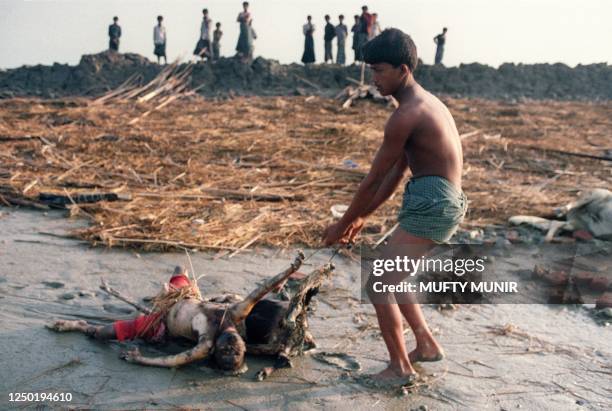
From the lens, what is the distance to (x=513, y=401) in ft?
10.4

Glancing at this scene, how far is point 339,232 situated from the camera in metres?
3.17

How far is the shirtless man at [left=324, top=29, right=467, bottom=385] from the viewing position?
3.01 m

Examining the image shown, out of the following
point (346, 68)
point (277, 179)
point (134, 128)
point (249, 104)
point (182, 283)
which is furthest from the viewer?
point (346, 68)

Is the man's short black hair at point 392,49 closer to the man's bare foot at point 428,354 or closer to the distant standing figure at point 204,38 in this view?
the man's bare foot at point 428,354

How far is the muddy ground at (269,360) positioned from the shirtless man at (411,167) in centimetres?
35

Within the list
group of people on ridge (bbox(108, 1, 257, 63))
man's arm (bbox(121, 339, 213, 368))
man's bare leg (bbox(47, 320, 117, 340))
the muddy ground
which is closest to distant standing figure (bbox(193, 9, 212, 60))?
group of people on ridge (bbox(108, 1, 257, 63))

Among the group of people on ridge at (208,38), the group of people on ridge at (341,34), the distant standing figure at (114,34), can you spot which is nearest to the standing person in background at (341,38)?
the group of people on ridge at (341,34)

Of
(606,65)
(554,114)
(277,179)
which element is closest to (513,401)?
(277,179)

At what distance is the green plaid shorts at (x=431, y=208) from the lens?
121 inches

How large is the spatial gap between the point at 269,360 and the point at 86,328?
109 cm

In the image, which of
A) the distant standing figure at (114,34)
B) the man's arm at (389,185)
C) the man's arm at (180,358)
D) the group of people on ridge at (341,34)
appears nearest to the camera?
the man's arm at (180,358)

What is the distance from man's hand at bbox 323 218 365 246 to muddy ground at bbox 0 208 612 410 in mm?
732

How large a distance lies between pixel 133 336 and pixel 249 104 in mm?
13110

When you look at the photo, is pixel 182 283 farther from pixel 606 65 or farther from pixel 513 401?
pixel 606 65
